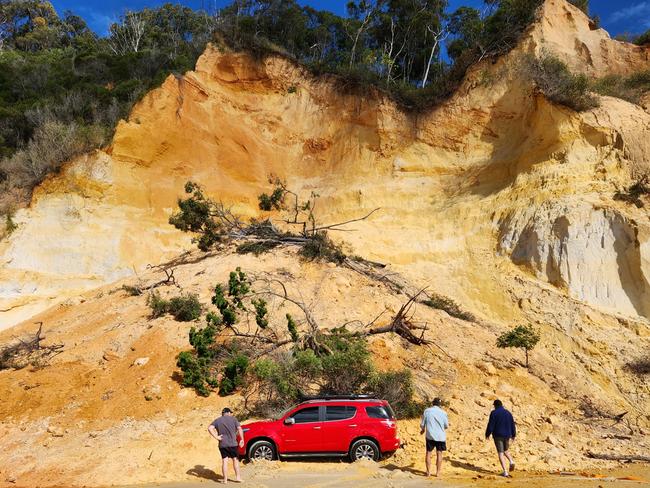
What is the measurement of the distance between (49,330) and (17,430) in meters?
5.02

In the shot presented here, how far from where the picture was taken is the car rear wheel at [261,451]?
8.52 meters

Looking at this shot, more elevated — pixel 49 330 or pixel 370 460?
pixel 49 330

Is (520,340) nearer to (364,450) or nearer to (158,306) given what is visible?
(364,450)

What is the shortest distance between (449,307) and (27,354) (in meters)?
11.4

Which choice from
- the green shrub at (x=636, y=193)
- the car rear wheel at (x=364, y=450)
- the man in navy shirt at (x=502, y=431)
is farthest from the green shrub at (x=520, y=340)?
the green shrub at (x=636, y=193)

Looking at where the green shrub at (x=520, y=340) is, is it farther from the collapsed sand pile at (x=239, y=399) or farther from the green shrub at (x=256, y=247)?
the green shrub at (x=256, y=247)

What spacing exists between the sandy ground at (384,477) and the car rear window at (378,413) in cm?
74

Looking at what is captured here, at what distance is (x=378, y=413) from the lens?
859cm

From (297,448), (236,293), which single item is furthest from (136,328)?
(297,448)

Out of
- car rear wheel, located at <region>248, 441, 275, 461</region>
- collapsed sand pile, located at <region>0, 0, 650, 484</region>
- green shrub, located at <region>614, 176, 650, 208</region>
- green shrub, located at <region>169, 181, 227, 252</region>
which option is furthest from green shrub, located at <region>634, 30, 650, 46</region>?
car rear wheel, located at <region>248, 441, 275, 461</region>

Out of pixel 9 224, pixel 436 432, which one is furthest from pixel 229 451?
pixel 9 224

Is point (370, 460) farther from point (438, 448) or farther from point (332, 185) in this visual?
point (332, 185)

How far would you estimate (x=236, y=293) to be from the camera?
43.7 ft

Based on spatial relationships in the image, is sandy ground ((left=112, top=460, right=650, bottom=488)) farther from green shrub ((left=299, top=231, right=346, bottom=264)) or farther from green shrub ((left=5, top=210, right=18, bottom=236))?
green shrub ((left=5, top=210, right=18, bottom=236))
